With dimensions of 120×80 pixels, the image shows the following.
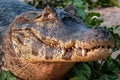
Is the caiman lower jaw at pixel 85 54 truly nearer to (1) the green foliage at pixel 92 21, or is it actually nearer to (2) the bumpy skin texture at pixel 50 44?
(2) the bumpy skin texture at pixel 50 44

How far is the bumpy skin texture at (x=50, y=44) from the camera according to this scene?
4277mm

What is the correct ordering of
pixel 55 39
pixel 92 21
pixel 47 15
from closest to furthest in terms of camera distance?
1. pixel 55 39
2. pixel 47 15
3. pixel 92 21

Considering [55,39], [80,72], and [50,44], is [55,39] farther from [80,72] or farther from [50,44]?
[80,72]

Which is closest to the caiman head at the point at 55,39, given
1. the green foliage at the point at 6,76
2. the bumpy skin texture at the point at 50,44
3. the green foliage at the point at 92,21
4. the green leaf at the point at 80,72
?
the bumpy skin texture at the point at 50,44

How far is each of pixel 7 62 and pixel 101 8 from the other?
3.83m

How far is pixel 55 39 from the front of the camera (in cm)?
446

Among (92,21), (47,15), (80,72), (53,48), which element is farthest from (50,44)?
(92,21)

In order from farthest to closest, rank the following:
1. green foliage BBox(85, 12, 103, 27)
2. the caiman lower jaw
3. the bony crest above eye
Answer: green foliage BBox(85, 12, 103, 27)
the bony crest above eye
the caiman lower jaw

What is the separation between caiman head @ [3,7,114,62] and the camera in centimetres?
426

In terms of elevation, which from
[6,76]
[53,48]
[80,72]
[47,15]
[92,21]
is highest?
[47,15]

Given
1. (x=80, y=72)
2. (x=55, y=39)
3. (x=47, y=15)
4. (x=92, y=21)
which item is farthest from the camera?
(x=92, y=21)

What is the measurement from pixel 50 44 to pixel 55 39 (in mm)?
108

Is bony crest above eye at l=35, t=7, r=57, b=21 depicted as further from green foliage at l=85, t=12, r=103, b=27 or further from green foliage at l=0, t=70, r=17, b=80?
green foliage at l=85, t=12, r=103, b=27

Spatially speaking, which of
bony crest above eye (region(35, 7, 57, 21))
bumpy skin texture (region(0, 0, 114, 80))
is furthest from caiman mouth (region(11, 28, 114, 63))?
bony crest above eye (region(35, 7, 57, 21))
